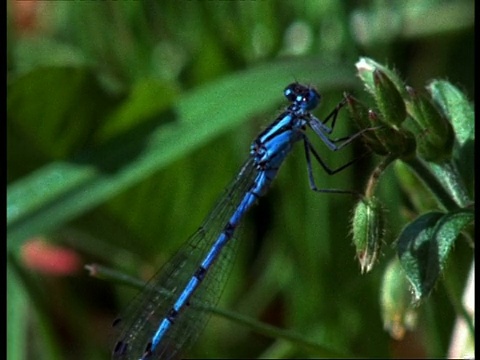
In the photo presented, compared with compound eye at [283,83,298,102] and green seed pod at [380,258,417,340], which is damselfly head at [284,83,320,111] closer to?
compound eye at [283,83,298,102]

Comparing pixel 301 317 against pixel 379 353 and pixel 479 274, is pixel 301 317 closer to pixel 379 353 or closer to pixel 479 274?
pixel 379 353

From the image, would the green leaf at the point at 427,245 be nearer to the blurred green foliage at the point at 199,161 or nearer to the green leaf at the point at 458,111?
the green leaf at the point at 458,111

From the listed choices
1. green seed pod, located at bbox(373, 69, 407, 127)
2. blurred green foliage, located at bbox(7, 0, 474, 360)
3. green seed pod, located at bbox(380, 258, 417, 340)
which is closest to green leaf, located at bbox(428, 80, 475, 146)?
green seed pod, located at bbox(373, 69, 407, 127)

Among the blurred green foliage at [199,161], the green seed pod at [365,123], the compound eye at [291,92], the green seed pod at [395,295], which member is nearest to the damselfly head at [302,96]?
the compound eye at [291,92]

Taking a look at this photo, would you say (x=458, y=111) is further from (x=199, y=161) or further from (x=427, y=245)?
(x=199, y=161)

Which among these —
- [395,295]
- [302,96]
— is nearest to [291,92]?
[302,96]

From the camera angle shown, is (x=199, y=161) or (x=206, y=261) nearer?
(x=206, y=261)

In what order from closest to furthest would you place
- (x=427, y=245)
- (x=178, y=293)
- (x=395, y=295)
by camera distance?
(x=427, y=245)
(x=395, y=295)
(x=178, y=293)

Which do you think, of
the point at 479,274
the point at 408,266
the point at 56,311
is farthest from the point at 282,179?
the point at 408,266
